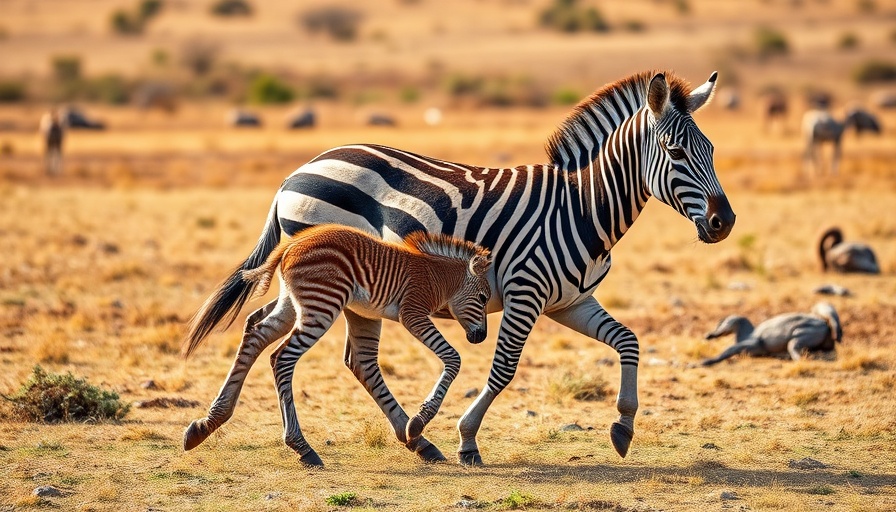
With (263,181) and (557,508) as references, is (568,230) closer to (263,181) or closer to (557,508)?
(557,508)

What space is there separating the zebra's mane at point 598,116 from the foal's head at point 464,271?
1058 millimetres

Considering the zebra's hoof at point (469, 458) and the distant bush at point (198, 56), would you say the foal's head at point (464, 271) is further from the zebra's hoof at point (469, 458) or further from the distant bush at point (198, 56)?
the distant bush at point (198, 56)

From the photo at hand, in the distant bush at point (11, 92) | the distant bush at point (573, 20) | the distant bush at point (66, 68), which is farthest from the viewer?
the distant bush at point (573, 20)

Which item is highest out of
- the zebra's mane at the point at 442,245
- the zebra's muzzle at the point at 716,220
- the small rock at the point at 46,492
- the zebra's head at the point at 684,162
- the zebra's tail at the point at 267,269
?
the zebra's head at the point at 684,162

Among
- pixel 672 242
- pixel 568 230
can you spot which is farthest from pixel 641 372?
pixel 672 242

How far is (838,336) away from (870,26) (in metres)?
79.2

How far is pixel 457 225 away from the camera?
798cm

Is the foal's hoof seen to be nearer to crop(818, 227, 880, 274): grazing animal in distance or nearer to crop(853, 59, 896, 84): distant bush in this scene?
crop(818, 227, 880, 274): grazing animal in distance

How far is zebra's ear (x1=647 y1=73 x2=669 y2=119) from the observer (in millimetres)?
7406

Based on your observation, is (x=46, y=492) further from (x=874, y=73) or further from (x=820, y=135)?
(x=874, y=73)

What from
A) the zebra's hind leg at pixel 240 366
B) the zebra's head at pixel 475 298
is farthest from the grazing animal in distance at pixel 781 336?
the zebra's hind leg at pixel 240 366

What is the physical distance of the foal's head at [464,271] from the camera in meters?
7.77

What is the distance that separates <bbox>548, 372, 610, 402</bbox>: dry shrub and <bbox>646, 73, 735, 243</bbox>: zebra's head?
2671 mm

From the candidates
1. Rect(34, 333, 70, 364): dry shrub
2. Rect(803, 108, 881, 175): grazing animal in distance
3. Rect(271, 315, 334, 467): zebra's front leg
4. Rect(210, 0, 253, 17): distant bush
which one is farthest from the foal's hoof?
Rect(210, 0, 253, 17): distant bush
